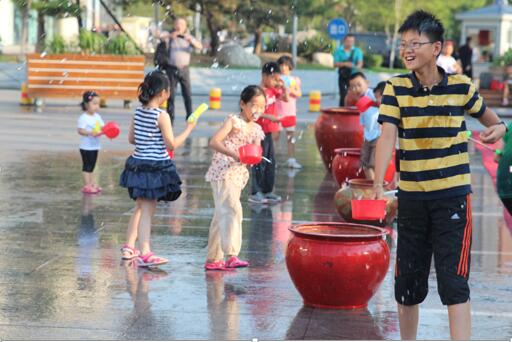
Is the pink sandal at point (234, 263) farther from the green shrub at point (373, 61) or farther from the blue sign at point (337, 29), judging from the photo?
the green shrub at point (373, 61)

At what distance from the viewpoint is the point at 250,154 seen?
7754 millimetres

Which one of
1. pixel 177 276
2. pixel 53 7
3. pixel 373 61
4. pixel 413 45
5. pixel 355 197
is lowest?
pixel 177 276

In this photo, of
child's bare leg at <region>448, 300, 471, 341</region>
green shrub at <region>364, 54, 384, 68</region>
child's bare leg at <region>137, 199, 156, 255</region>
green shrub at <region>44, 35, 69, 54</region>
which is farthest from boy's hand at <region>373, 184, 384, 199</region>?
green shrub at <region>364, 54, 384, 68</region>

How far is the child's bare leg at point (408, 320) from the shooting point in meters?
5.47

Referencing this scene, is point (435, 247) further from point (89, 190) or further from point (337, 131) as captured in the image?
point (337, 131)

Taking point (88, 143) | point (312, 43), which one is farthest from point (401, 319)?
point (312, 43)

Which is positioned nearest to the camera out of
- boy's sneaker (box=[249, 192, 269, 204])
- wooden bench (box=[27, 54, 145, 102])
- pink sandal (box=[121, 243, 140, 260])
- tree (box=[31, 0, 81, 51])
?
pink sandal (box=[121, 243, 140, 260])

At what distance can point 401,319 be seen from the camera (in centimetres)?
552

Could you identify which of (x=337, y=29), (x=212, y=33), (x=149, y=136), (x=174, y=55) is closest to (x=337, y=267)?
(x=149, y=136)

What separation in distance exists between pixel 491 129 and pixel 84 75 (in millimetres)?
19656

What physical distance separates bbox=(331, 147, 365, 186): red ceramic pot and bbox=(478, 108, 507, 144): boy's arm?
576cm

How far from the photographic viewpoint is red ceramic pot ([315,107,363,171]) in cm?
1345

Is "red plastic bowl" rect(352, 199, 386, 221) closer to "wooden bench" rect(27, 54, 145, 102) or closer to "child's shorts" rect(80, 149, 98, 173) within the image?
"child's shorts" rect(80, 149, 98, 173)

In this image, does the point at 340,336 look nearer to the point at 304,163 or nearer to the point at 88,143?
the point at 88,143
